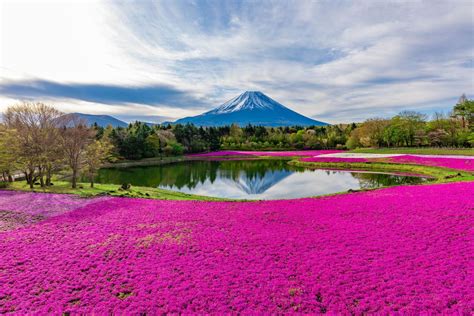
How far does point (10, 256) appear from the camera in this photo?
9.75 m

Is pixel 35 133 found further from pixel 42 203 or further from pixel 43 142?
pixel 42 203

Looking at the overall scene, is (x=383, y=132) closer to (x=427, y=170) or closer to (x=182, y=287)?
(x=427, y=170)

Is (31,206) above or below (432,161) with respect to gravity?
above

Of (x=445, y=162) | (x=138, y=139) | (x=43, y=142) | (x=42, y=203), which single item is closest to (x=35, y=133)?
(x=43, y=142)

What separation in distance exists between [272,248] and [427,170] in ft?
121

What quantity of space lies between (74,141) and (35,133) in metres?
3.31

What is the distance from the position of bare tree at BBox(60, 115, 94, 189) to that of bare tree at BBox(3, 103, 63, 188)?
2.65 feet

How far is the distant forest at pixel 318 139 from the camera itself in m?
63.8

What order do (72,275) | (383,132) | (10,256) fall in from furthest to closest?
(383,132), (10,256), (72,275)

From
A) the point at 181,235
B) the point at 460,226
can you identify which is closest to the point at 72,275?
the point at 181,235

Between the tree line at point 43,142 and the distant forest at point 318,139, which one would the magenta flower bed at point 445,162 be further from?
the tree line at point 43,142

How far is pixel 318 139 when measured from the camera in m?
94.8

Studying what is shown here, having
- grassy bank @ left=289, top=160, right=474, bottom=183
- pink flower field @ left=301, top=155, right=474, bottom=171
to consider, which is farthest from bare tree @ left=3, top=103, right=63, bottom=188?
pink flower field @ left=301, top=155, right=474, bottom=171

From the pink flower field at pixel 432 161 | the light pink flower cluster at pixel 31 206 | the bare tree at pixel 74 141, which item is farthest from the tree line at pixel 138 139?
the pink flower field at pixel 432 161
